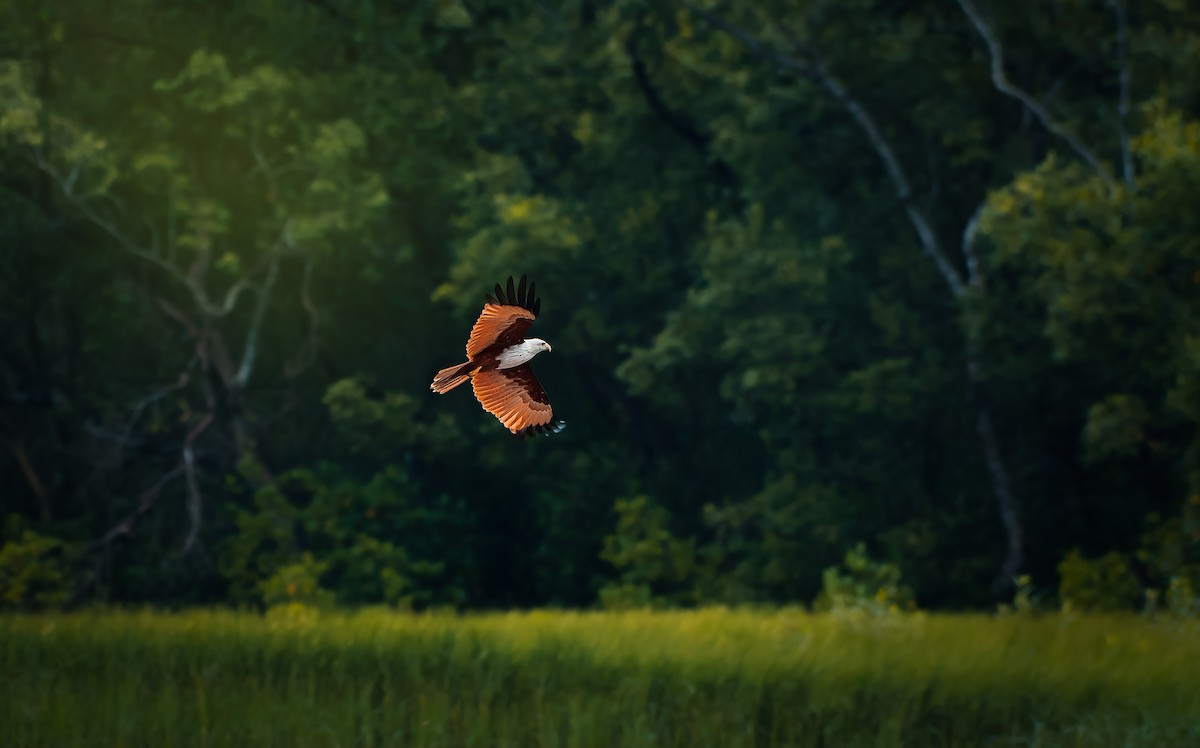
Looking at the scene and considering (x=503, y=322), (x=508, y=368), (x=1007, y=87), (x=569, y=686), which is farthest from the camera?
(x=1007, y=87)

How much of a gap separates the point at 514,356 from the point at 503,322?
121 mm

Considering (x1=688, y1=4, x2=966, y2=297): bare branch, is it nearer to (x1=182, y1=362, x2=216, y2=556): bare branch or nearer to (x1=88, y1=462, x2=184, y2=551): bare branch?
(x1=182, y1=362, x2=216, y2=556): bare branch

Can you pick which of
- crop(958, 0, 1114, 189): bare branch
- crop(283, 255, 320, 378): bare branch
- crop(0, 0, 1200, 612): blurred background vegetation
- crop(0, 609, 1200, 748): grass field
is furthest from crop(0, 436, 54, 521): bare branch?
crop(958, 0, 1114, 189): bare branch

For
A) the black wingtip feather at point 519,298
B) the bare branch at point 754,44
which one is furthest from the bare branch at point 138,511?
the black wingtip feather at point 519,298

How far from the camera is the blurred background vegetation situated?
17.6 m

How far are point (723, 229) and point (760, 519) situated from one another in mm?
3826

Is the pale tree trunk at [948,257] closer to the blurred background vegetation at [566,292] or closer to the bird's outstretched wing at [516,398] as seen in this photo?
the blurred background vegetation at [566,292]

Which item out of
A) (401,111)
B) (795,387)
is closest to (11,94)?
(401,111)

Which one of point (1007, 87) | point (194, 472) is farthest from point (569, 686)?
point (194, 472)

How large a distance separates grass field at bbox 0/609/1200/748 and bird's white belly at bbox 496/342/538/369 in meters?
3.79

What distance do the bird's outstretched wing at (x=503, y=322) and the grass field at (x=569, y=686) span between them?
381 centimetres

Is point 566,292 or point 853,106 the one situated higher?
point 853,106

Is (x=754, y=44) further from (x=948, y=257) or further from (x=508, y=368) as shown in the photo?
(x=508, y=368)

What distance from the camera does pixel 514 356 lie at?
13.8ft
